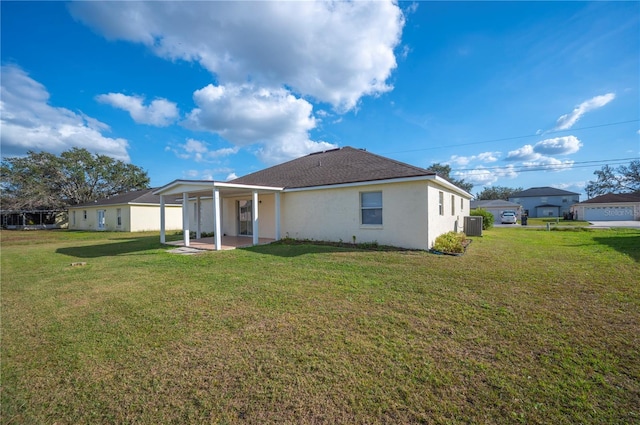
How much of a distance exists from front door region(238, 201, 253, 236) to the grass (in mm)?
8666

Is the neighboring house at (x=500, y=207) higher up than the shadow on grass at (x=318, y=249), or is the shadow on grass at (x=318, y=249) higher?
the neighboring house at (x=500, y=207)

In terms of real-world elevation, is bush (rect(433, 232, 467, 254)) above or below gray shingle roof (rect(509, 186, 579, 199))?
below

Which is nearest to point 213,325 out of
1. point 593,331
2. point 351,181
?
point 593,331

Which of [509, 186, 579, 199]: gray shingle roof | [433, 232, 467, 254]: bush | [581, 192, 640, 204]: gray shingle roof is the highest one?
[509, 186, 579, 199]: gray shingle roof

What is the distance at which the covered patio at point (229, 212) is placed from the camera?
35.2ft

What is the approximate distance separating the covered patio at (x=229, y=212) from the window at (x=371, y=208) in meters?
4.07

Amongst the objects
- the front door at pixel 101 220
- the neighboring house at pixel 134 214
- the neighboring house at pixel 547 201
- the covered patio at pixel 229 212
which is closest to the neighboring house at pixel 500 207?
the neighboring house at pixel 547 201

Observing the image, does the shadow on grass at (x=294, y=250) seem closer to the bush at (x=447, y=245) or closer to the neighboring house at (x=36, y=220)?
the bush at (x=447, y=245)

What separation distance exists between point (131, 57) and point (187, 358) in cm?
1361

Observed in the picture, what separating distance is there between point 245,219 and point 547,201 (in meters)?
64.4

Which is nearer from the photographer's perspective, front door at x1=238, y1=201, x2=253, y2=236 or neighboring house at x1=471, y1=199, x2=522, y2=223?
front door at x1=238, y1=201, x2=253, y2=236

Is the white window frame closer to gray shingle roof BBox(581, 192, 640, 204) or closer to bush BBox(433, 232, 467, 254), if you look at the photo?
bush BBox(433, 232, 467, 254)

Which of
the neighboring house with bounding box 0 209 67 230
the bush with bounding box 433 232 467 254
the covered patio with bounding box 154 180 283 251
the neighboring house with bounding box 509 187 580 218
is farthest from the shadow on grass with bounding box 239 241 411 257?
the neighboring house with bounding box 509 187 580 218

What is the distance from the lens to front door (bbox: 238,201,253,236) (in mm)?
14945
